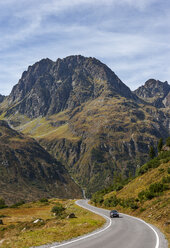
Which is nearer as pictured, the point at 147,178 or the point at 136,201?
A: the point at 136,201

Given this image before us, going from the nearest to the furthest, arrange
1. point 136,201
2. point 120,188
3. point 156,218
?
1. point 156,218
2. point 136,201
3. point 120,188

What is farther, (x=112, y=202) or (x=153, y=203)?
(x=112, y=202)

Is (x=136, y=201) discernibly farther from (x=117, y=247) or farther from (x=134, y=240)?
(x=117, y=247)

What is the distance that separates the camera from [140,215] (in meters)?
42.8

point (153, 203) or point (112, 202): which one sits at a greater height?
point (153, 203)

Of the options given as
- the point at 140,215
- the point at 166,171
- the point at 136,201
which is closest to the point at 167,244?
the point at 140,215

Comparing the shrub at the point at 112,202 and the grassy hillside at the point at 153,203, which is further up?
the grassy hillside at the point at 153,203

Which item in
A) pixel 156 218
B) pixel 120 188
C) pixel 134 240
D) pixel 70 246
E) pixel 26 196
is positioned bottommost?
pixel 26 196

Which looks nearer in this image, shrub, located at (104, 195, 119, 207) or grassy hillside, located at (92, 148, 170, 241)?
grassy hillside, located at (92, 148, 170, 241)

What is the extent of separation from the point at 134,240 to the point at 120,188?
53424 mm

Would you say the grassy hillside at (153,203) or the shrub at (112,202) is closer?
the grassy hillside at (153,203)

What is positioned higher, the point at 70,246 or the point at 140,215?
the point at 70,246

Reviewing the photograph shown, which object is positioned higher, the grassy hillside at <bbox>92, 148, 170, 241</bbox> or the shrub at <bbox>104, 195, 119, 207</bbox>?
the grassy hillside at <bbox>92, 148, 170, 241</bbox>

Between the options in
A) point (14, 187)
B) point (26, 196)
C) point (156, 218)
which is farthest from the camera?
point (14, 187)
